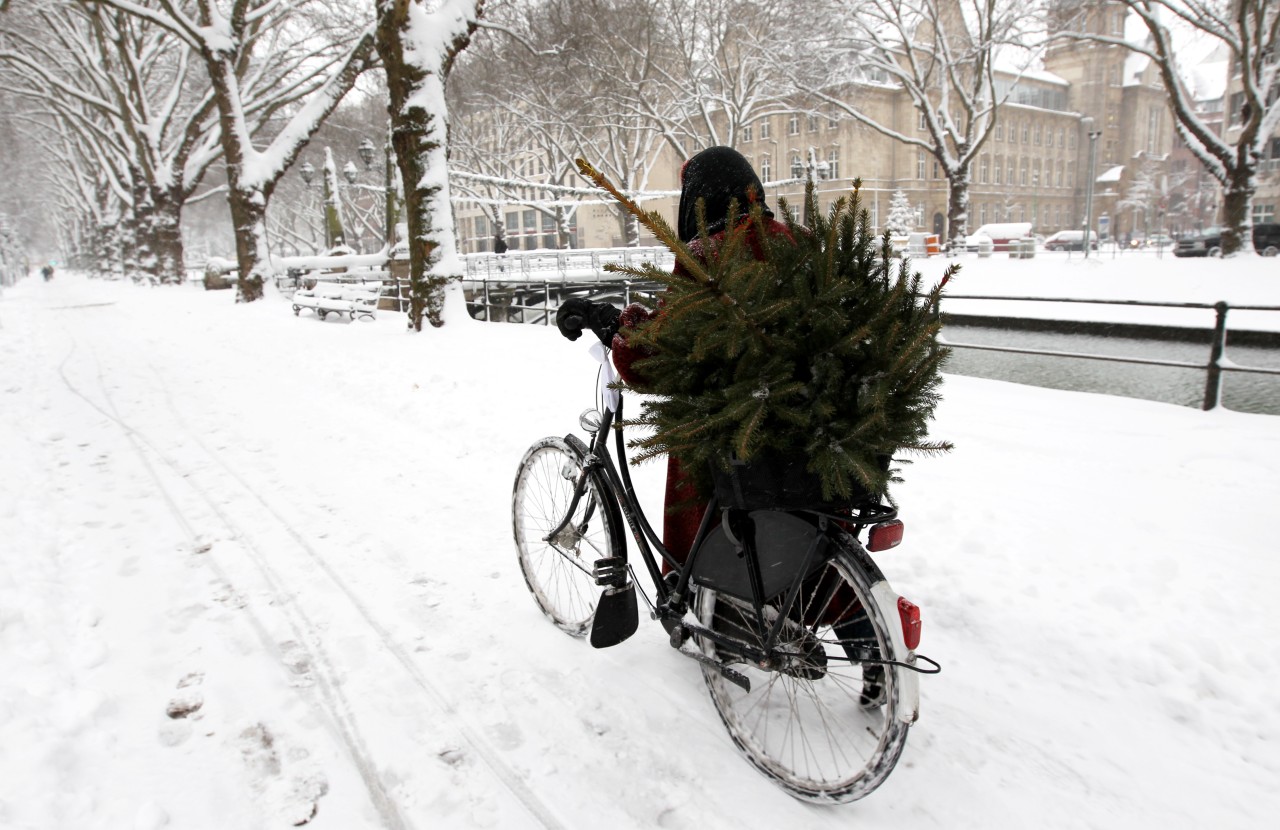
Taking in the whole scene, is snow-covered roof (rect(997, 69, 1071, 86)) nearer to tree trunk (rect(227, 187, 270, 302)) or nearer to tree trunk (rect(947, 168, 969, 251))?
tree trunk (rect(947, 168, 969, 251))

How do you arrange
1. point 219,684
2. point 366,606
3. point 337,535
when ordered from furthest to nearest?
point 337,535
point 366,606
point 219,684

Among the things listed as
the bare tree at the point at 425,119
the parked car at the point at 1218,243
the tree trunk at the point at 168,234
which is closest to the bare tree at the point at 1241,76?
the parked car at the point at 1218,243

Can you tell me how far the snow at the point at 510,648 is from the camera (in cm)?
242

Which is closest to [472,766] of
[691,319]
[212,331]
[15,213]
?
[691,319]

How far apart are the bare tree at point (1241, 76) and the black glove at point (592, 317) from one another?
24.7 m

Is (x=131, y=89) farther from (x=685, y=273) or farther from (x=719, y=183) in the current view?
(x=685, y=273)

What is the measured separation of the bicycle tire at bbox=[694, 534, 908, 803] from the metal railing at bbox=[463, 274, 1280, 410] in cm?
111

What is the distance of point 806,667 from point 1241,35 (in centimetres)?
2638

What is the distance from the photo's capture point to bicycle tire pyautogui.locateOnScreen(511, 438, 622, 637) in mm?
3191

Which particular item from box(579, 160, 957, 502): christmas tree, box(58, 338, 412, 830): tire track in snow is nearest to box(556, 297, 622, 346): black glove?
box(579, 160, 957, 502): christmas tree

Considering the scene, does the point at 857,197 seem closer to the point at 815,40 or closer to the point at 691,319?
the point at 691,319

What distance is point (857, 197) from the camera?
2.29m

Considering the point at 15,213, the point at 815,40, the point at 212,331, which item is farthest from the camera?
the point at 15,213

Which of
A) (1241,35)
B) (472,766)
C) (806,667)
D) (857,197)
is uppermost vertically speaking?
(1241,35)
